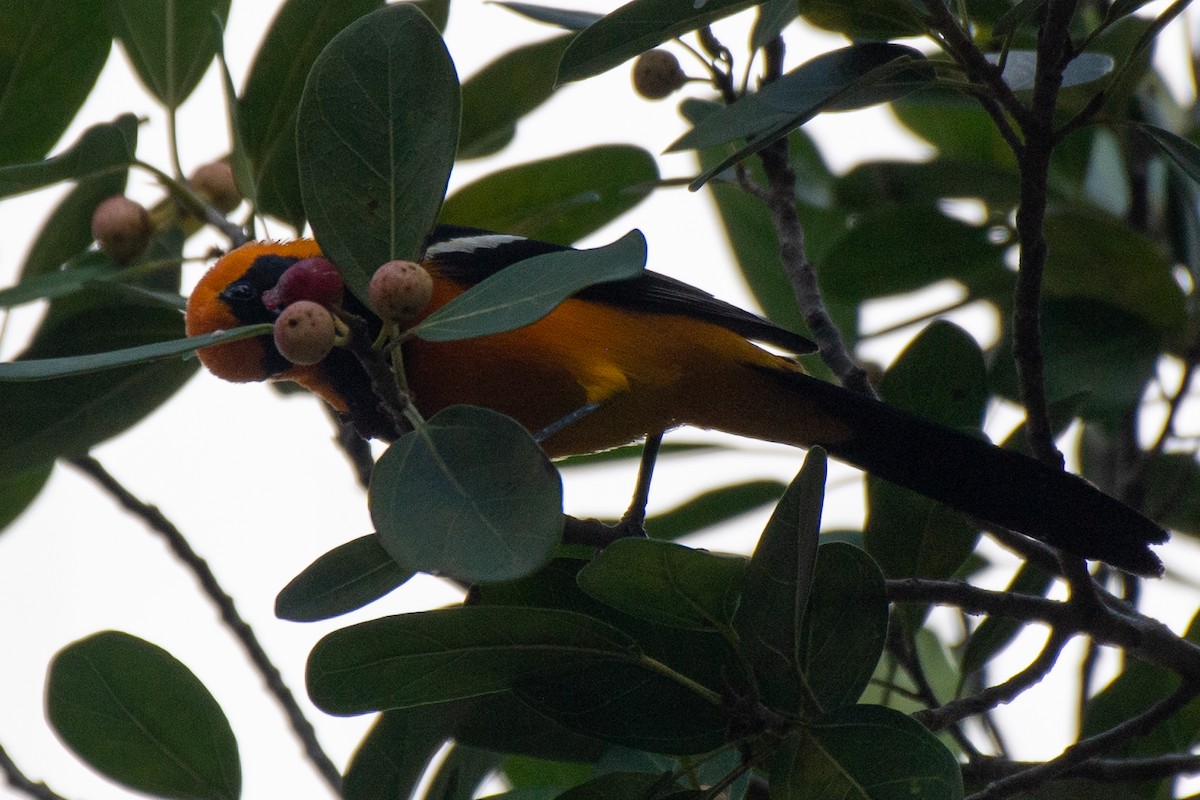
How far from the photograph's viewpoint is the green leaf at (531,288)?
72.2 inches

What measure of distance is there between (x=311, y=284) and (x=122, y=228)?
94cm

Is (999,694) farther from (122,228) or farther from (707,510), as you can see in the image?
(122,228)

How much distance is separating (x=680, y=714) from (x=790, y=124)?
1000 mm

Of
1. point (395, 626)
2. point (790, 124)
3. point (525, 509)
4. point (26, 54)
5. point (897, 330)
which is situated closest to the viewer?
point (525, 509)

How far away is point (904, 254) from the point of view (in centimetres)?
357

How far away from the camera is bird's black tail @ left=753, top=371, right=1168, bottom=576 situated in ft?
9.11

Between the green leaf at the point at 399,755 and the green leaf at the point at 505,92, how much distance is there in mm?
1539

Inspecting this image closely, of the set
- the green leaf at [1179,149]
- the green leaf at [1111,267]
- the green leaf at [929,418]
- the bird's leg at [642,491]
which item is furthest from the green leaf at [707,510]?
the green leaf at [1179,149]

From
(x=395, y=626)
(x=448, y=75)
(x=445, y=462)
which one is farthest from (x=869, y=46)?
(x=395, y=626)

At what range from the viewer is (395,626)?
1.98 metres

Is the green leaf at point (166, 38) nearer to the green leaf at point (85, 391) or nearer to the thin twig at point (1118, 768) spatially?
the green leaf at point (85, 391)

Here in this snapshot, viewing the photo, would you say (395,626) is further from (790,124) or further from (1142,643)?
(1142,643)

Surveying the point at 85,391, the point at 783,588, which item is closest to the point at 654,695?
the point at 783,588

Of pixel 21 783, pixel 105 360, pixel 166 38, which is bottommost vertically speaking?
pixel 21 783
